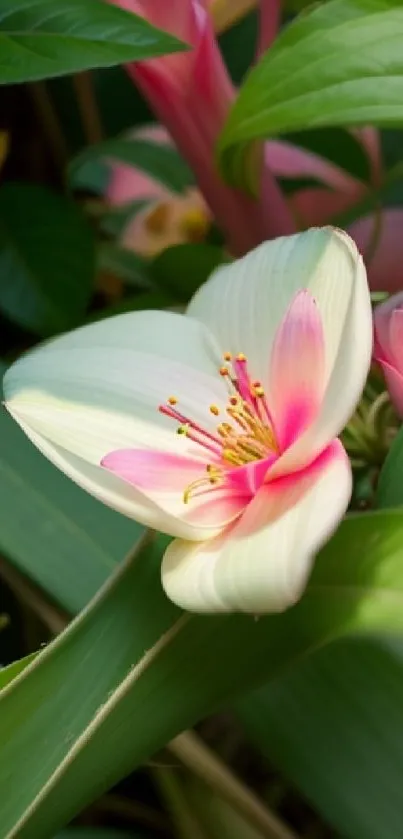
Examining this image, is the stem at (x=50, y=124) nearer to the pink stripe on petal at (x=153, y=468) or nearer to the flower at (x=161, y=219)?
the flower at (x=161, y=219)

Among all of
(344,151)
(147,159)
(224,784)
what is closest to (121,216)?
(147,159)

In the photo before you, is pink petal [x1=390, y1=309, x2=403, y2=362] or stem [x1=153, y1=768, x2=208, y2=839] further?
stem [x1=153, y1=768, x2=208, y2=839]

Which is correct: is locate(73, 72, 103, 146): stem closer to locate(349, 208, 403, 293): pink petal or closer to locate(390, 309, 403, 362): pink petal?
locate(349, 208, 403, 293): pink petal

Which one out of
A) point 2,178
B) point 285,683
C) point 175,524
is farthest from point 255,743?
point 2,178

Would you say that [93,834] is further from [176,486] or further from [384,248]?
[384,248]

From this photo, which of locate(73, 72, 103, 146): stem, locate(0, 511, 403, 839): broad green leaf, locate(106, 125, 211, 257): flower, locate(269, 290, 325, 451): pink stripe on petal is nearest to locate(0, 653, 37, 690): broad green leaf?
locate(0, 511, 403, 839): broad green leaf

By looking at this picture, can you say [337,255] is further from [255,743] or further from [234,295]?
[255,743]
